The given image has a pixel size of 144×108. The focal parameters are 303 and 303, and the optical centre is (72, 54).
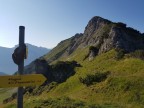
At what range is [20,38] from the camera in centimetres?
1168

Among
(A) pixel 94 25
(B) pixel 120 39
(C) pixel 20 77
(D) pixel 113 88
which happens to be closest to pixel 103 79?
(D) pixel 113 88

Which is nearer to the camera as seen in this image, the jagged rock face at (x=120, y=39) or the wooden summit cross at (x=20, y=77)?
the wooden summit cross at (x=20, y=77)

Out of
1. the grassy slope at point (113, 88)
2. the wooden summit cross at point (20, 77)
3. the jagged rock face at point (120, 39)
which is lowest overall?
the wooden summit cross at point (20, 77)

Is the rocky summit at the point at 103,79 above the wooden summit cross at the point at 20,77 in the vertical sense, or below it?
above

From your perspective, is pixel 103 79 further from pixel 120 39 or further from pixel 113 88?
pixel 120 39

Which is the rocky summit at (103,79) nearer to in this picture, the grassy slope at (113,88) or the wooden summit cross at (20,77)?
the grassy slope at (113,88)

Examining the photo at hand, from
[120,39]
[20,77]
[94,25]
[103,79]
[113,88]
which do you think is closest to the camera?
[20,77]

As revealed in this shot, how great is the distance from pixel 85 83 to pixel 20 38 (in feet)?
154

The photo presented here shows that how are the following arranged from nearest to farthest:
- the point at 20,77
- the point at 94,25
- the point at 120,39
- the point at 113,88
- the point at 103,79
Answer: the point at 20,77 → the point at 113,88 → the point at 103,79 → the point at 120,39 → the point at 94,25

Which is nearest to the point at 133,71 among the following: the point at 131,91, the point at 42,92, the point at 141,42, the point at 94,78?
the point at 94,78

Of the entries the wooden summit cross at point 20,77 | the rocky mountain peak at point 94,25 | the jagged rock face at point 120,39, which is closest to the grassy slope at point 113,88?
the jagged rock face at point 120,39

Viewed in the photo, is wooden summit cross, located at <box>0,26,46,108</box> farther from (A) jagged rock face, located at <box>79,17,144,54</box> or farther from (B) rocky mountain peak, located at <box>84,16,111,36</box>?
(B) rocky mountain peak, located at <box>84,16,111,36</box>

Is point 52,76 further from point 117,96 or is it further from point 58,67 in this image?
point 117,96

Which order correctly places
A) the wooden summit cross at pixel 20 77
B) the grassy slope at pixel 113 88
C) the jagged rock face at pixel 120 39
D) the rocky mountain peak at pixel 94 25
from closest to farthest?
the wooden summit cross at pixel 20 77
the grassy slope at pixel 113 88
the jagged rock face at pixel 120 39
the rocky mountain peak at pixel 94 25
